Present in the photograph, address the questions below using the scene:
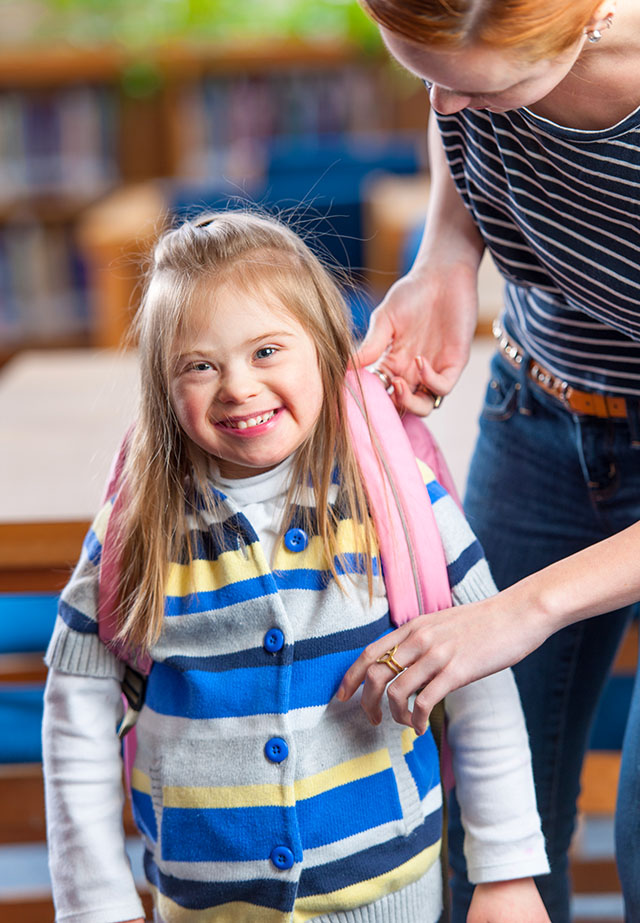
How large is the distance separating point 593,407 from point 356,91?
3576 mm

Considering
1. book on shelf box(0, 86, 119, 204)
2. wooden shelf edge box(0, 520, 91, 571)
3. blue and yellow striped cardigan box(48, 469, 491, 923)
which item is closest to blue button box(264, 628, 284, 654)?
blue and yellow striped cardigan box(48, 469, 491, 923)

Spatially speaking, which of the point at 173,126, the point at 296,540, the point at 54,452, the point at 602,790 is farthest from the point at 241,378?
the point at 173,126

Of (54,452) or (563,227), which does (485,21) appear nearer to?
(563,227)

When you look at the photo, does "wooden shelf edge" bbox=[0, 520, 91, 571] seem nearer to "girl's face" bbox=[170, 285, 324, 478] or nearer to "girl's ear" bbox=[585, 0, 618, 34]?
"girl's face" bbox=[170, 285, 324, 478]

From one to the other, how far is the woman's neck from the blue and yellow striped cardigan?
0.36m

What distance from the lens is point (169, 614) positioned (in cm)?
85

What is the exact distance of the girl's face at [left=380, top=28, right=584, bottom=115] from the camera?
666 mm

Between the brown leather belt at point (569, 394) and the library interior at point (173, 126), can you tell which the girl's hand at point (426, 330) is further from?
the library interior at point (173, 126)

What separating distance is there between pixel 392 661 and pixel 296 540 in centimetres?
13

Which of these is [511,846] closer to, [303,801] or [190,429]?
[303,801]

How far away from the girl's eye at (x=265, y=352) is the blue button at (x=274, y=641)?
0.72 feet

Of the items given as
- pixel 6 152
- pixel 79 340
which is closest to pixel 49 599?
pixel 79 340

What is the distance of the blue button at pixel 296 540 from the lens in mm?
853

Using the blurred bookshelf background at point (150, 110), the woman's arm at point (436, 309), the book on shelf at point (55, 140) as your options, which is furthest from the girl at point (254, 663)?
the book on shelf at point (55, 140)
